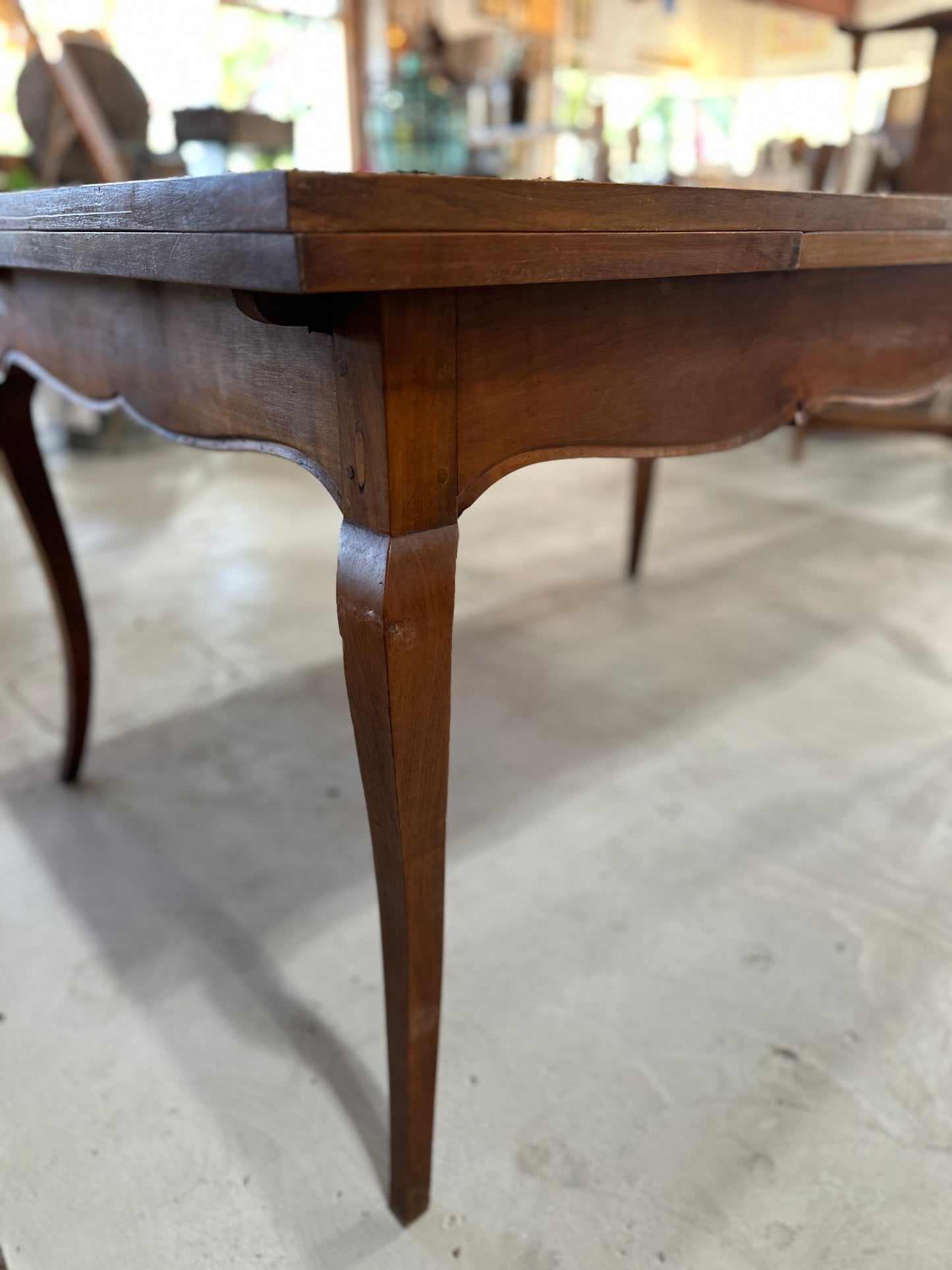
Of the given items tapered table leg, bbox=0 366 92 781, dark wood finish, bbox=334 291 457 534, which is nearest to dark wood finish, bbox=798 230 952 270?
dark wood finish, bbox=334 291 457 534

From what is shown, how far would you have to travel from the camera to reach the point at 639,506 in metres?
1.93

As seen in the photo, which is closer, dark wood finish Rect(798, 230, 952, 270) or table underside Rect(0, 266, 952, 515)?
table underside Rect(0, 266, 952, 515)

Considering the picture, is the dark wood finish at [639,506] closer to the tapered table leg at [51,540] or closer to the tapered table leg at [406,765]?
the tapered table leg at [51,540]

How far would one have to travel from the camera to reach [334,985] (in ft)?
3.21

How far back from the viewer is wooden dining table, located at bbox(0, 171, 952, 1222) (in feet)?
Result: 1.52

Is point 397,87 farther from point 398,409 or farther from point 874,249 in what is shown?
point 398,409

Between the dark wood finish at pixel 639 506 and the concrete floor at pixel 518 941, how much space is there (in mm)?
91

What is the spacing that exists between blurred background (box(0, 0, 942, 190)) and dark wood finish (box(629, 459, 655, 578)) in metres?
1.01

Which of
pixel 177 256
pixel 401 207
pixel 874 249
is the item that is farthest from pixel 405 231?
pixel 874 249

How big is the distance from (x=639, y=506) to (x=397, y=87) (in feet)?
12.6

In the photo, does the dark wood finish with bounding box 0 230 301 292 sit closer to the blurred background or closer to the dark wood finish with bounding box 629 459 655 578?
the dark wood finish with bounding box 629 459 655 578

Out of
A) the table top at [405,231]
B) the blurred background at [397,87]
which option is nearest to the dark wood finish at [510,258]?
the table top at [405,231]

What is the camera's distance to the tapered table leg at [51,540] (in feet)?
3.55

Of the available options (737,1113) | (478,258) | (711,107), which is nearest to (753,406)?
(478,258)
